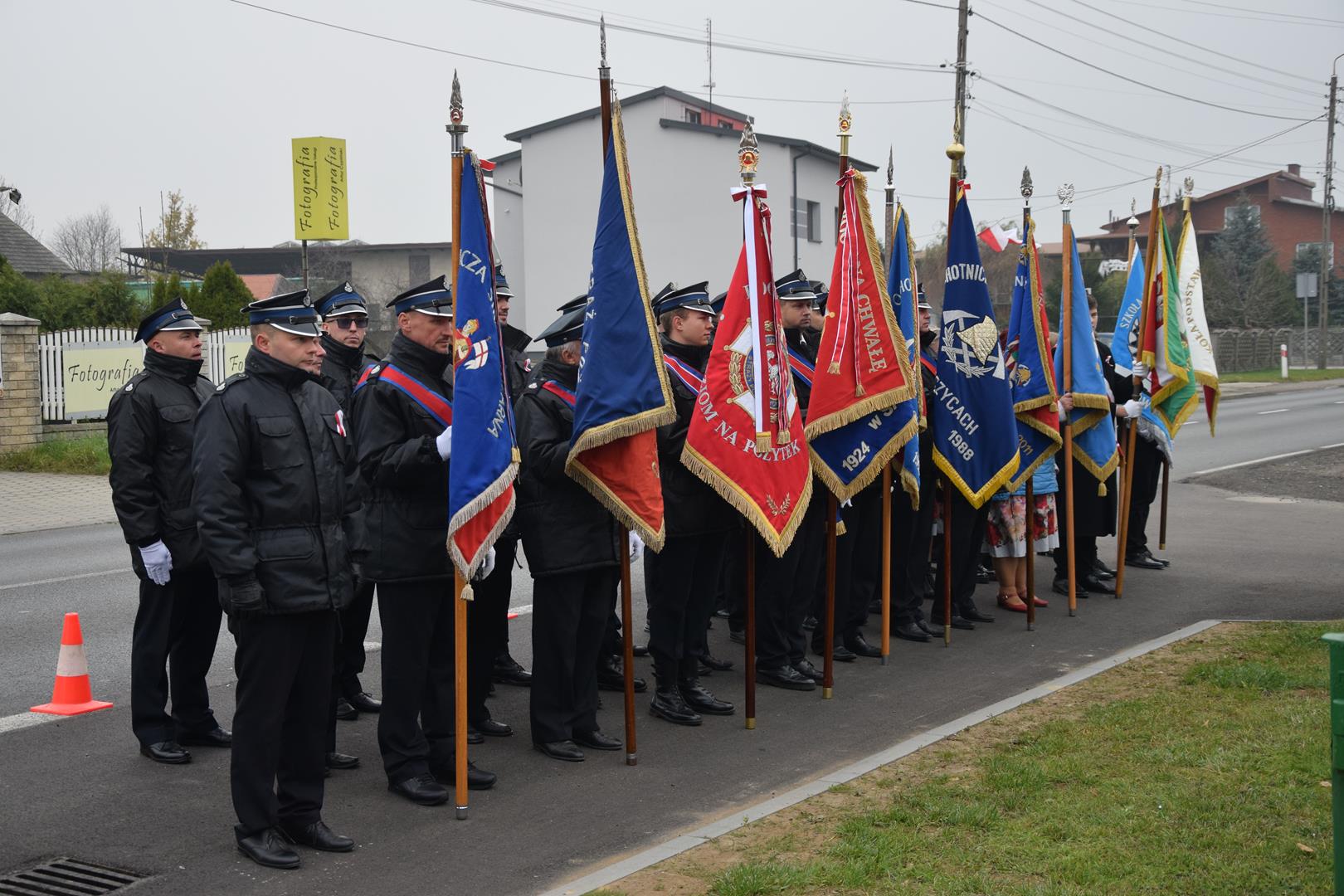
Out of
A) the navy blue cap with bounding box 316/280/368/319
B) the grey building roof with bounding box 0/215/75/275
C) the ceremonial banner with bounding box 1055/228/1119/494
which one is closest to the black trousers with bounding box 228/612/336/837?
the navy blue cap with bounding box 316/280/368/319

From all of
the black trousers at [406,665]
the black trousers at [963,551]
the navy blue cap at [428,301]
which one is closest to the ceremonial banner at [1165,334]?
the black trousers at [963,551]

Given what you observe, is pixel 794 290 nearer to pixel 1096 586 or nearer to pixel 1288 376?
pixel 1096 586

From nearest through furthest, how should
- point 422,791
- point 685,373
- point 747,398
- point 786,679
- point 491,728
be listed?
point 422,791 → point 491,728 → point 747,398 → point 685,373 → point 786,679

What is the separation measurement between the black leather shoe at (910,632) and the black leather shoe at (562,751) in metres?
3.30

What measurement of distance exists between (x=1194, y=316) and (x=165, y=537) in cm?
863

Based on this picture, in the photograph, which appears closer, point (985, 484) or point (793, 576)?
point (793, 576)

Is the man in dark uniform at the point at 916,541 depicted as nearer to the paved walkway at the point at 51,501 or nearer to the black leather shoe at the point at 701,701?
the black leather shoe at the point at 701,701

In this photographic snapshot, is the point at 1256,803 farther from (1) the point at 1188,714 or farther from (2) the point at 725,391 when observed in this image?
(2) the point at 725,391

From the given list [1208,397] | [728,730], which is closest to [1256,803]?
[728,730]

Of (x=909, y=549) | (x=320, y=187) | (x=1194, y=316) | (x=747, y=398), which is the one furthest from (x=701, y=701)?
(x=320, y=187)

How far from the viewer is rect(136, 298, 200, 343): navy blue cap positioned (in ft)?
21.0

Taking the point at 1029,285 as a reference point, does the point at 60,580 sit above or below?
below

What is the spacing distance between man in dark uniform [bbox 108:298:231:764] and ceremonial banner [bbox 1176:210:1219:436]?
319 inches

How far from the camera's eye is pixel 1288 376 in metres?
45.7
